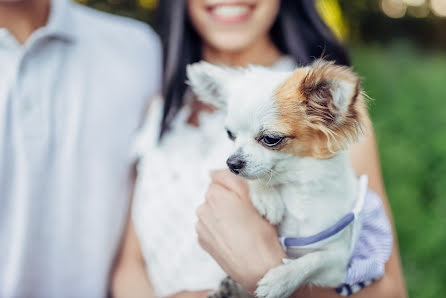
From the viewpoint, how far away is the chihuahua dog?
25.6 inches

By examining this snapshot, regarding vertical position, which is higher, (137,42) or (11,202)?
(137,42)

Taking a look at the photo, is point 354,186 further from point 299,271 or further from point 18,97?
point 18,97

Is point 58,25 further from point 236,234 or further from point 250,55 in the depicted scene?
point 236,234

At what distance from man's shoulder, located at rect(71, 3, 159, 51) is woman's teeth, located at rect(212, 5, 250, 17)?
318 mm

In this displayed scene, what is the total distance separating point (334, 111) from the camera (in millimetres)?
636

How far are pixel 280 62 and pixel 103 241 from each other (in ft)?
1.93

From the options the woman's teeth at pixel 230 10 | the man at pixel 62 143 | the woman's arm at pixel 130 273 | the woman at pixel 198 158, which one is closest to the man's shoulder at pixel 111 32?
the man at pixel 62 143

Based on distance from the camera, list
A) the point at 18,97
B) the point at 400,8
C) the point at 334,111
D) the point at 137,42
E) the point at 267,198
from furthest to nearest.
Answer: the point at 400,8
the point at 137,42
the point at 18,97
the point at 267,198
the point at 334,111

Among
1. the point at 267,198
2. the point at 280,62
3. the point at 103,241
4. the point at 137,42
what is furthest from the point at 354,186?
the point at 137,42

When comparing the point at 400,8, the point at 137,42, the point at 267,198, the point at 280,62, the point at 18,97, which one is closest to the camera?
the point at 267,198

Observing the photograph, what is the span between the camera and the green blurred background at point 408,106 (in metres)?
1.77

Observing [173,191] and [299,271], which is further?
[173,191]

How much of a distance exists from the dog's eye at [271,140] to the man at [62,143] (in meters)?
0.54

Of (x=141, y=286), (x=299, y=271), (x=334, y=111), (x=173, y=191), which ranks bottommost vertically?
(x=141, y=286)
